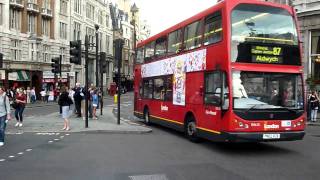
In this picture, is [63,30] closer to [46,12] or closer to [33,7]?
[46,12]

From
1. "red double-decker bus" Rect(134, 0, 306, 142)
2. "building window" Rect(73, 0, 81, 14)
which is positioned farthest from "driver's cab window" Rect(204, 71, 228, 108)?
"building window" Rect(73, 0, 81, 14)

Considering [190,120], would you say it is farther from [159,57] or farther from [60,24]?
[60,24]

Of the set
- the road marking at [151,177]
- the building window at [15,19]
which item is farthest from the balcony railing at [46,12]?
the road marking at [151,177]

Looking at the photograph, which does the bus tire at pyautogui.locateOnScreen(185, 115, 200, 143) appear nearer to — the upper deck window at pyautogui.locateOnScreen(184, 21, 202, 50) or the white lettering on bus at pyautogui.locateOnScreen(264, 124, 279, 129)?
the upper deck window at pyautogui.locateOnScreen(184, 21, 202, 50)

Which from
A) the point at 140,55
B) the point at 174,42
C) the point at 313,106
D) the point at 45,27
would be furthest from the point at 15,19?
the point at 174,42

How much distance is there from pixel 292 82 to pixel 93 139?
6.59 metres

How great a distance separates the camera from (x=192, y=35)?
1493 centimetres

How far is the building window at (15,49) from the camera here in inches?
1965

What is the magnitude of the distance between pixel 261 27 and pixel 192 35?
3110 mm

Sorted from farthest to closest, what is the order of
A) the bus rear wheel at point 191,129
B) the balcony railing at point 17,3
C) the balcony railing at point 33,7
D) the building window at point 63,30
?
1. the building window at point 63,30
2. the balcony railing at point 33,7
3. the balcony railing at point 17,3
4. the bus rear wheel at point 191,129

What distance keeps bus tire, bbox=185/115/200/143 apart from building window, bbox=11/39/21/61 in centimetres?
3841

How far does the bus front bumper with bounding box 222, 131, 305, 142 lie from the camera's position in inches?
463

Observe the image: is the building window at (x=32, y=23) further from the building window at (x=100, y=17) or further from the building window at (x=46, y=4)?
the building window at (x=100, y=17)

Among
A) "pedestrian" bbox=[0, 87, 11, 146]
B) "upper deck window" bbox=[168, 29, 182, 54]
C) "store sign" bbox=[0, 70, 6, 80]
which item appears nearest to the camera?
"pedestrian" bbox=[0, 87, 11, 146]
